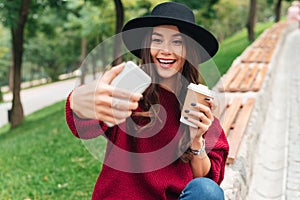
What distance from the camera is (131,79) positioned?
1.18m

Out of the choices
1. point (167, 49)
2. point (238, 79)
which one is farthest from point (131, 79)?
point (238, 79)

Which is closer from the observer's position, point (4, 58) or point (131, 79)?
point (131, 79)

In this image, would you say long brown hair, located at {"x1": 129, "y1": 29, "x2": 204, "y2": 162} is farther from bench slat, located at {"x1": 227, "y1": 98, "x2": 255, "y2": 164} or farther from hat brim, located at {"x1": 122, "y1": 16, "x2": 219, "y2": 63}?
bench slat, located at {"x1": 227, "y1": 98, "x2": 255, "y2": 164}

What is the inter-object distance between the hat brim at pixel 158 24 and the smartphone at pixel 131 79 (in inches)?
22.3

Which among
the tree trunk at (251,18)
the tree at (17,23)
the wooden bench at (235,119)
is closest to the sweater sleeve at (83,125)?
the wooden bench at (235,119)

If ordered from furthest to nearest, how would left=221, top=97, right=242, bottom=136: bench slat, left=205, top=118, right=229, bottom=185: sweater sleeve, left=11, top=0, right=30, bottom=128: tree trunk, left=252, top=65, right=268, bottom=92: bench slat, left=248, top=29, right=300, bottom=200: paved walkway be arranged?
left=11, top=0, right=30, bottom=128: tree trunk
left=252, top=65, right=268, bottom=92: bench slat
left=221, top=97, right=242, bottom=136: bench slat
left=248, top=29, right=300, bottom=200: paved walkway
left=205, top=118, right=229, bottom=185: sweater sleeve

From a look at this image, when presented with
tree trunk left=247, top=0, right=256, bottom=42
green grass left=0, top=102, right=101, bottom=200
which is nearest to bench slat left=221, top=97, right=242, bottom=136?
green grass left=0, top=102, right=101, bottom=200

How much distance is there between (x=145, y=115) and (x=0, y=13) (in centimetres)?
671

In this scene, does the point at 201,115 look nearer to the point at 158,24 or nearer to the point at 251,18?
the point at 158,24

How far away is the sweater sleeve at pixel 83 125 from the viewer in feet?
4.57

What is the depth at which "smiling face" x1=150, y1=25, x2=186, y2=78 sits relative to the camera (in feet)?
5.74

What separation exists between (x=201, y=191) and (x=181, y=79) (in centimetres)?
51

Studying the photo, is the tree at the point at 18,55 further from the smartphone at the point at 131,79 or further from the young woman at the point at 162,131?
the smartphone at the point at 131,79

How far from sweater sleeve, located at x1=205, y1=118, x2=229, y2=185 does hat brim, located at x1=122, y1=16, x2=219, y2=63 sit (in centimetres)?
34
